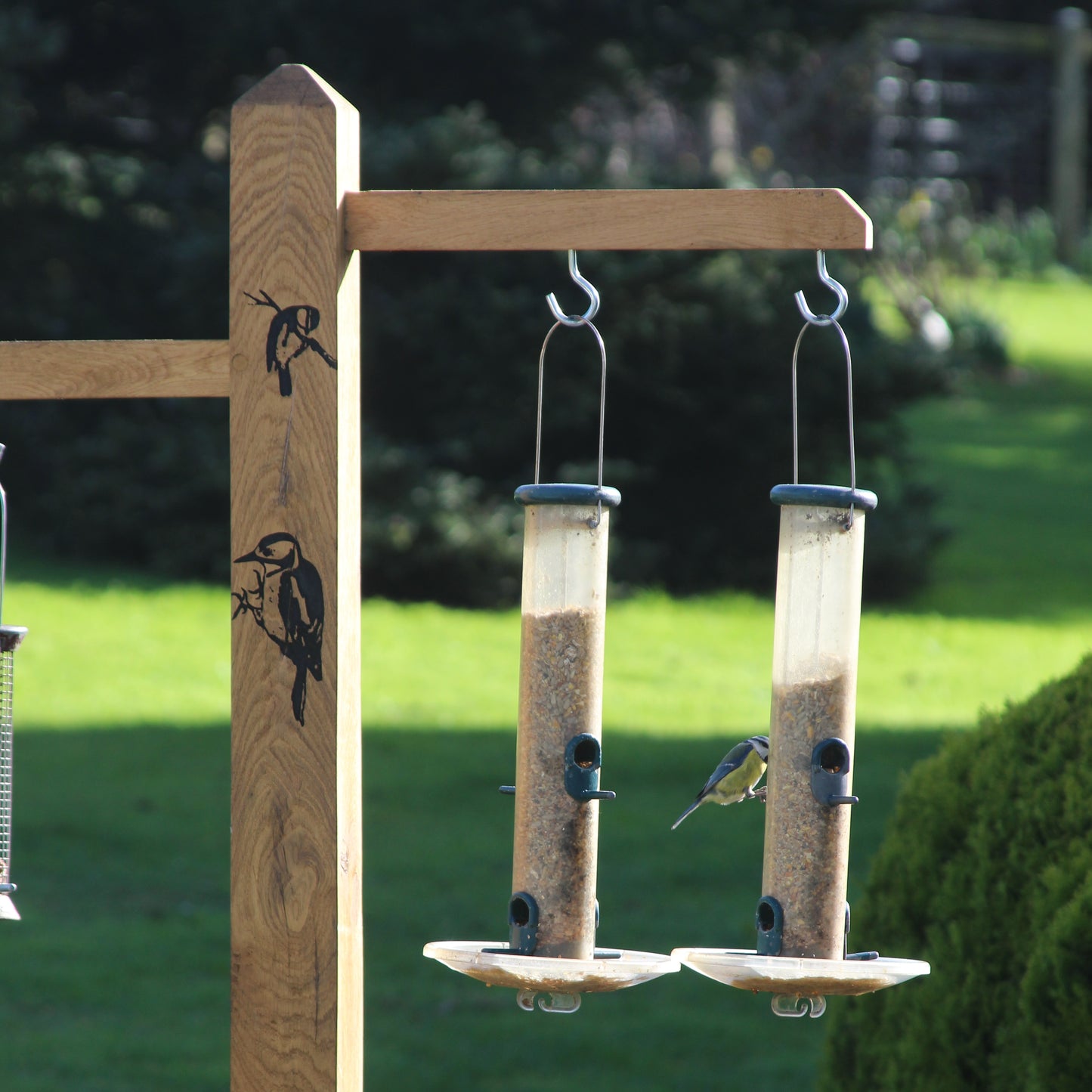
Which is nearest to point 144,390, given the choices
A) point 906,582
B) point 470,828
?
point 470,828

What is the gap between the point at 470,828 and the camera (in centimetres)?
706

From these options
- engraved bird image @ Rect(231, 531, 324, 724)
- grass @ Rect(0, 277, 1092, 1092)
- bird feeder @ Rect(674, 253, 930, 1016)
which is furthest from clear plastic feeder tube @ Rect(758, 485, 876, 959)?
grass @ Rect(0, 277, 1092, 1092)

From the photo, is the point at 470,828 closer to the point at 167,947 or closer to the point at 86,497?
the point at 167,947

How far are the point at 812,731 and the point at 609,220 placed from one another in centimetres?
85

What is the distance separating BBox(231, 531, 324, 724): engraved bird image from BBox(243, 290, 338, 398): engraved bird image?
0.24 m

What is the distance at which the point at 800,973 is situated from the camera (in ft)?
6.95

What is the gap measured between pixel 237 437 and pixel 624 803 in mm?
5211

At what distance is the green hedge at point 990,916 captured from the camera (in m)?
2.71

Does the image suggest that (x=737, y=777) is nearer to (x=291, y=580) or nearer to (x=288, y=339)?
(x=291, y=580)

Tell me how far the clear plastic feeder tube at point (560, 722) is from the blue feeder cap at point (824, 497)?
0.92 ft

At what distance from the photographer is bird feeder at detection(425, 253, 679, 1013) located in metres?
2.38

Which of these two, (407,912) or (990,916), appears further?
(407,912)

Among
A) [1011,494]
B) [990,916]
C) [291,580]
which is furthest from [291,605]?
[1011,494]

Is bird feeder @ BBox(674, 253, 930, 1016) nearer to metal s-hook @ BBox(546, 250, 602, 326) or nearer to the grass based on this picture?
metal s-hook @ BBox(546, 250, 602, 326)
